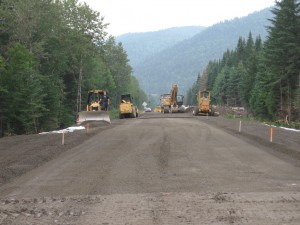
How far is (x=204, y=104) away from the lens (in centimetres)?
5181

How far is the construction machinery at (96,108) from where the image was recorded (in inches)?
1419

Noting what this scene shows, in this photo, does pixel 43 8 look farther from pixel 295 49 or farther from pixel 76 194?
pixel 76 194

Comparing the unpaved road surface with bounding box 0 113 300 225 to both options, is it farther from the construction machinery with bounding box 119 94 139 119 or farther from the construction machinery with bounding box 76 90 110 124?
the construction machinery with bounding box 119 94 139 119

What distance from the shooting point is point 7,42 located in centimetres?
4431

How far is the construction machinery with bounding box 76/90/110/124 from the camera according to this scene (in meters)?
36.0

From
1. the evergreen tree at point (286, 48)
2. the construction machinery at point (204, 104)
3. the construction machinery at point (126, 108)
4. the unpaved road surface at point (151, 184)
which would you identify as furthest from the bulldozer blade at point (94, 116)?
the evergreen tree at point (286, 48)

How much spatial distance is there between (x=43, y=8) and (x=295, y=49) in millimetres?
29030

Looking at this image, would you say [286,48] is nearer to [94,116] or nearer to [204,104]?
[204,104]

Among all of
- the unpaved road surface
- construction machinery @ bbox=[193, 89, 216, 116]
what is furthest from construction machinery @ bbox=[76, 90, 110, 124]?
the unpaved road surface

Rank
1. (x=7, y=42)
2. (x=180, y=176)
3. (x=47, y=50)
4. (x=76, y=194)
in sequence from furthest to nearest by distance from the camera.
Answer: (x=47, y=50) < (x=7, y=42) < (x=180, y=176) < (x=76, y=194)

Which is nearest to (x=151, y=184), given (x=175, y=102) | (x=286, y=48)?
(x=286, y=48)

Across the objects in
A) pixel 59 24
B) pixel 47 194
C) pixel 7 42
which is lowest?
pixel 47 194

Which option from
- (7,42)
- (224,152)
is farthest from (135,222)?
(7,42)

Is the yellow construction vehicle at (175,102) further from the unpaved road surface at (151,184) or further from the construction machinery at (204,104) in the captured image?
the unpaved road surface at (151,184)
